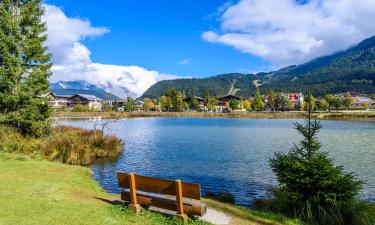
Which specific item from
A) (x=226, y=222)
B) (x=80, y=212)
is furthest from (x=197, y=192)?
(x=80, y=212)

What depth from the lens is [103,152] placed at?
33.5 meters

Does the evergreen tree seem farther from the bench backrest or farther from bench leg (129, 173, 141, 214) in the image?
bench leg (129, 173, 141, 214)

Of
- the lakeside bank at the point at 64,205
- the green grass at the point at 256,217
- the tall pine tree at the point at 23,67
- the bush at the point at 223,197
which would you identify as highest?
the tall pine tree at the point at 23,67

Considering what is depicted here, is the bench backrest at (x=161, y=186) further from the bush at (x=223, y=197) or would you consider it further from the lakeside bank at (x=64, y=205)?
the bush at (x=223, y=197)

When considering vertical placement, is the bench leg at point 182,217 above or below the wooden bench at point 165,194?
below

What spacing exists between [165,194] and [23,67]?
88.6ft

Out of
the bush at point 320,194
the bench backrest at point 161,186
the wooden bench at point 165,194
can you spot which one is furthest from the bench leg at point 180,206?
the bush at point 320,194

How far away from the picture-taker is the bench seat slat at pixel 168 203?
418 inches

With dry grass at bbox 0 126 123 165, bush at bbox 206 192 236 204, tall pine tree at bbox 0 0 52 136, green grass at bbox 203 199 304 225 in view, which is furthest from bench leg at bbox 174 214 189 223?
tall pine tree at bbox 0 0 52 136

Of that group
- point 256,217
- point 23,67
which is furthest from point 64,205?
point 23,67

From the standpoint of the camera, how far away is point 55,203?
1237cm

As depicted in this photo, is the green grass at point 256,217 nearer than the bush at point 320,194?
Yes

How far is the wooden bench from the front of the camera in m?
10.4

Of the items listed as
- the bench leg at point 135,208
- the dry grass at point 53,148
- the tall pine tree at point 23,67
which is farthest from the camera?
the tall pine tree at point 23,67
